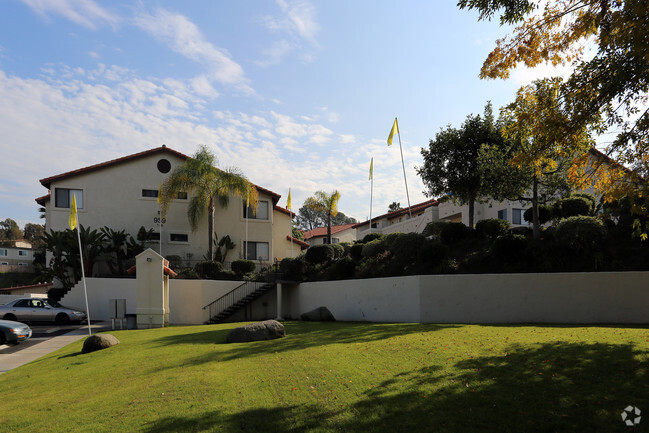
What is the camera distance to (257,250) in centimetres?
3631

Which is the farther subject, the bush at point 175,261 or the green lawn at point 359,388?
→ the bush at point 175,261

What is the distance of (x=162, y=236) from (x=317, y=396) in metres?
29.6

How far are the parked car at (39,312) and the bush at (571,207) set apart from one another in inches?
1051

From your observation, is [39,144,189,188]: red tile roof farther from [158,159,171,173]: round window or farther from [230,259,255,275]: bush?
[230,259,255,275]: bush

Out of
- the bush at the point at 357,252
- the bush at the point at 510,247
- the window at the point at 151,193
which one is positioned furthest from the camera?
the window at the point at 151,193

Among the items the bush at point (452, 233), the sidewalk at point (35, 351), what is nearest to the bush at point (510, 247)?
the bush at point (452, 233)


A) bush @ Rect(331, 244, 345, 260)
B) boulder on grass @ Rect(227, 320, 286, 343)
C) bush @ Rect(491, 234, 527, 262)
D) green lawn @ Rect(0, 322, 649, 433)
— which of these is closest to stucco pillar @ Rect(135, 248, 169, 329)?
boulder on grass @ Rect(227, 320, 286, 343)

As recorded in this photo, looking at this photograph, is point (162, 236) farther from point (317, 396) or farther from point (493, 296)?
point (317, 396)

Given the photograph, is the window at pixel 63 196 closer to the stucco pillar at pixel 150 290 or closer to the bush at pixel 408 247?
the stucco pillar at pixel 150 290

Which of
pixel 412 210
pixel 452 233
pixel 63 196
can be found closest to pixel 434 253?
pixel 452 233

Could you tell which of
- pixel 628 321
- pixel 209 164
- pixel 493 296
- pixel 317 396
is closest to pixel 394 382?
pixel 317 396

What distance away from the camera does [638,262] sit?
56.6 feet

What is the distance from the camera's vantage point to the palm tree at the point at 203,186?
32.0 metres

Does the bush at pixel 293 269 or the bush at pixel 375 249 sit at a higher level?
the bush at pixel 375 249
